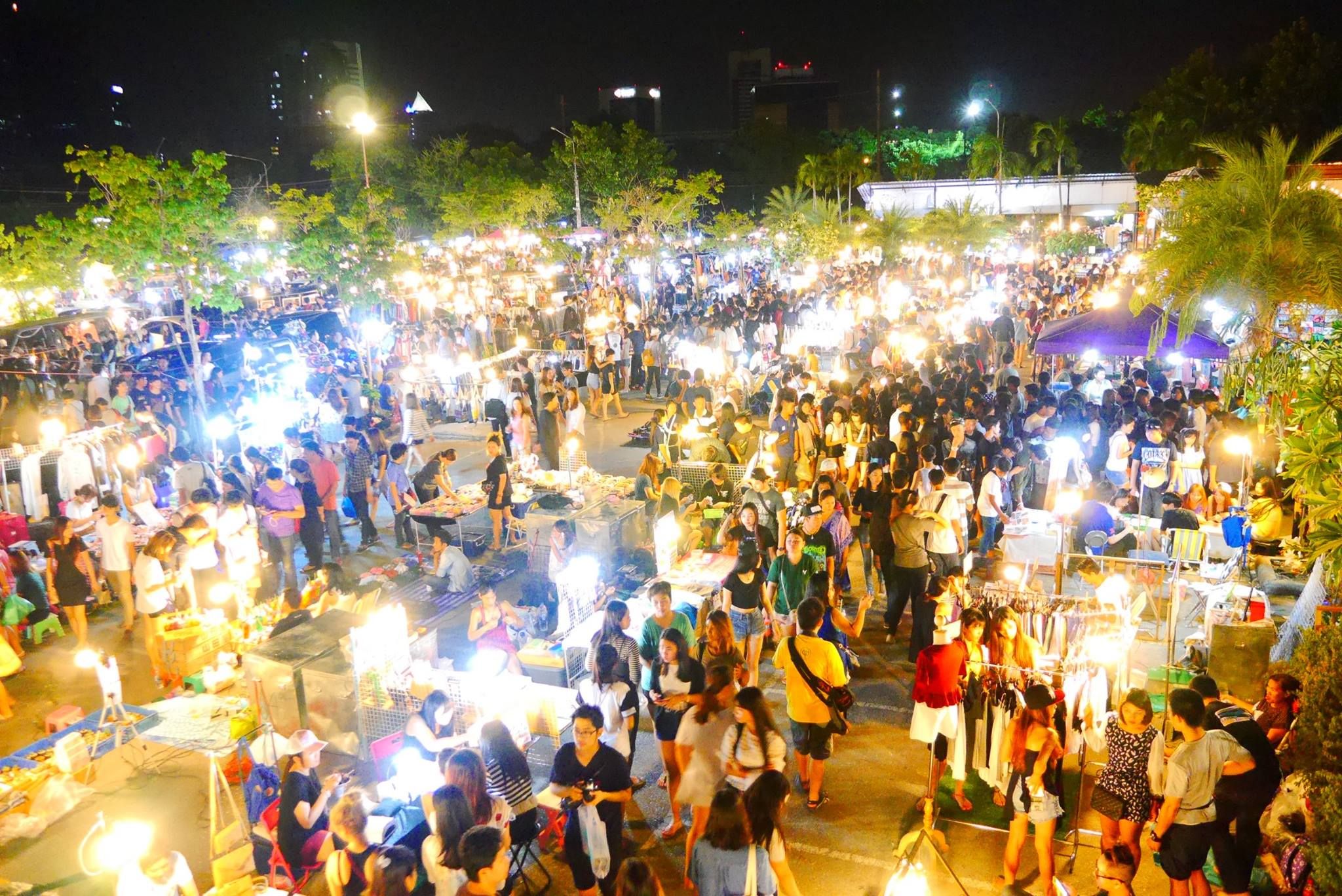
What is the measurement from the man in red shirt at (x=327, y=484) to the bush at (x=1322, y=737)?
910 centimetres

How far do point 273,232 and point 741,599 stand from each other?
64.4ft

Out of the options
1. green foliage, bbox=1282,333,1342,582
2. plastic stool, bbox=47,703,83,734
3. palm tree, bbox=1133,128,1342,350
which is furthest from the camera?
palm tree, bbox=1133,128,1342,350

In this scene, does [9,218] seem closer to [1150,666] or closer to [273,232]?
[273,232]

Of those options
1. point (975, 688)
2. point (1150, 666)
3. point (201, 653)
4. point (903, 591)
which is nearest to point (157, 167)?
point (201, 653)

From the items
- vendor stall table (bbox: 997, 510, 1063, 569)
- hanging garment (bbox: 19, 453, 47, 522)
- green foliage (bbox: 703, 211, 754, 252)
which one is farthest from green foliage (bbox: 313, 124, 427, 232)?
vendor stall table (bbox: 997, 510, 1063, 569)

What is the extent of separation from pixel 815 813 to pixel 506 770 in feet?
7.18

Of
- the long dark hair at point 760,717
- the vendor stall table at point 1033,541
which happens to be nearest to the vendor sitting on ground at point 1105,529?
the vendor stall table at point 1033,541

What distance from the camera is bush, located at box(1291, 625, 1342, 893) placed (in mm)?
4125

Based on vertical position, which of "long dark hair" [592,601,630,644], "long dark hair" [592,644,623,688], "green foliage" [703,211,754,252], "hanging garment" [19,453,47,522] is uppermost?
"green foliage" [703,211,754,252]

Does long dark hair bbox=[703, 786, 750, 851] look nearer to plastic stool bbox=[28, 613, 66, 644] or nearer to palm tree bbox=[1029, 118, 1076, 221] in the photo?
plastic stool bbox=[28, 613, 66, 644]

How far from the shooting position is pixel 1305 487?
5.60 meters

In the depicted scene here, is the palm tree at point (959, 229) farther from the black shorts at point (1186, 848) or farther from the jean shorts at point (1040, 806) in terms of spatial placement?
the black shorts at point (1186, 848)

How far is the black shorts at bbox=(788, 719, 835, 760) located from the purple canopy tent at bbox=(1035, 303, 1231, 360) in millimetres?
8045

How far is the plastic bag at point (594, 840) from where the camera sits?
4777mm
